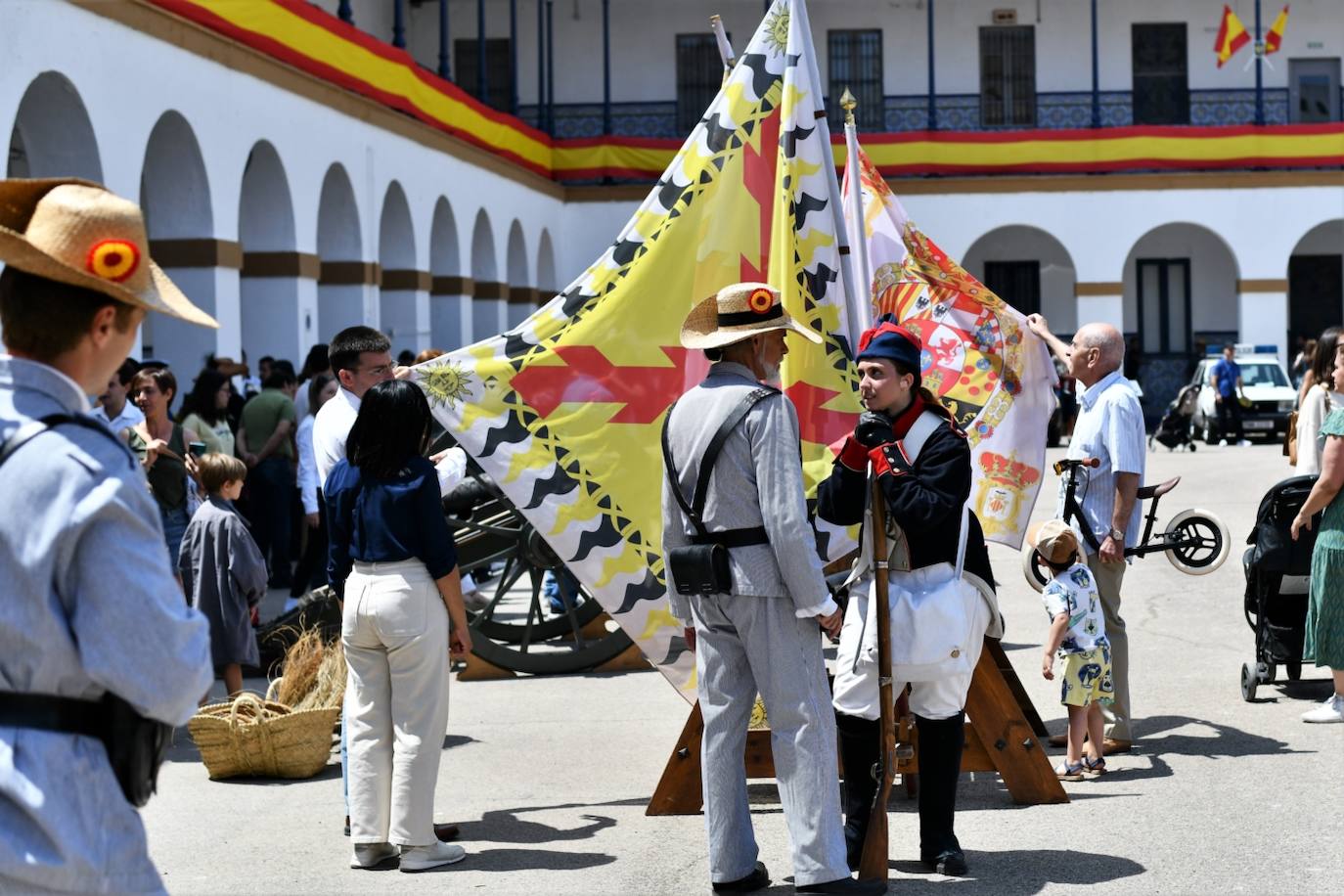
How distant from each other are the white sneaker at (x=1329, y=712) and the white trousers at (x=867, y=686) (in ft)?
9.53

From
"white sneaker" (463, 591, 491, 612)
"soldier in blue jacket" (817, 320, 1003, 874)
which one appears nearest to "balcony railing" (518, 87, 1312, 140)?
"white sneaker" (463, 591, 491, 612)

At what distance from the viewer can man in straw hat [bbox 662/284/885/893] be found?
507 cm

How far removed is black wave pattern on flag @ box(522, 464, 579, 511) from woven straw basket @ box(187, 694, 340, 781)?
1295mm

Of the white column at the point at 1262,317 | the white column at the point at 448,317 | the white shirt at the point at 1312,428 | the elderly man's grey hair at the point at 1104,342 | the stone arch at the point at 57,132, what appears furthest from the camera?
the white column at the point at 1262,317

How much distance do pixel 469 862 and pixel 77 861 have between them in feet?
10.9

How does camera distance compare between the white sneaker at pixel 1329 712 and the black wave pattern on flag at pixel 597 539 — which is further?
the white sneaker at pixel 1329 712

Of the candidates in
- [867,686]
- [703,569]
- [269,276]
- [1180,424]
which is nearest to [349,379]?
[703,569]

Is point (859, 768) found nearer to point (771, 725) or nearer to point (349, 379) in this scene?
point (771, 725)

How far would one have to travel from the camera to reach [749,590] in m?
5.10

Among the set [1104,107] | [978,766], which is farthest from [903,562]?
[1104,107]

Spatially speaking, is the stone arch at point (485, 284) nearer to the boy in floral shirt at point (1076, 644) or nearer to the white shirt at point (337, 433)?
the white shirt at point (337, 433)

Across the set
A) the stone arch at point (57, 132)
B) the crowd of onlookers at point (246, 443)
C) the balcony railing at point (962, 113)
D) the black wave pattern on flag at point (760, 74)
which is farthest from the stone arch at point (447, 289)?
the black wave pattern on flag at point (760, 74)

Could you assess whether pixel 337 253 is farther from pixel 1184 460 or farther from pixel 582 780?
pixel 582 780

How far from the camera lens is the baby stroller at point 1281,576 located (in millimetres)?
8461
